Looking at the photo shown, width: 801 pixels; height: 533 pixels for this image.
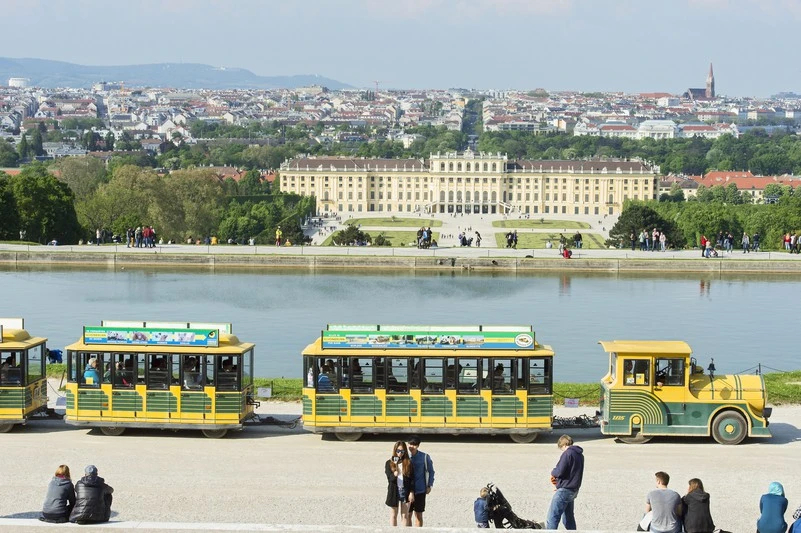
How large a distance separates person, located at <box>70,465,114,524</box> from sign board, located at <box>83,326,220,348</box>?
4.71m

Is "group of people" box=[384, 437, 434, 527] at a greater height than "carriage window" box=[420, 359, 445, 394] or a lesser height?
lesser

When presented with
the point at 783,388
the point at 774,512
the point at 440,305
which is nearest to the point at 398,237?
the point at 440,305

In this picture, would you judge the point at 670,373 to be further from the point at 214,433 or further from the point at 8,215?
the point at 8,215

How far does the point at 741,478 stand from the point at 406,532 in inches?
191

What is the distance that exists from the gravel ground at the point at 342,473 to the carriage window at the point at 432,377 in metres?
0.66

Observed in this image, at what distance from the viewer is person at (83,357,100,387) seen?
17.1 m

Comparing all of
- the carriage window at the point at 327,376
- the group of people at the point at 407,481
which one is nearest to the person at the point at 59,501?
the group of people at the point at 407,481

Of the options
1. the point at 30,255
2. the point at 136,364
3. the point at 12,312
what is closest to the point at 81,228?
the point at 30,255

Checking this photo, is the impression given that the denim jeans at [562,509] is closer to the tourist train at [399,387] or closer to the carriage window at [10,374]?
the tourist train at [399,387]

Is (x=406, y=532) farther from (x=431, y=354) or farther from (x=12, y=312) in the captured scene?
(x=12, y=312)

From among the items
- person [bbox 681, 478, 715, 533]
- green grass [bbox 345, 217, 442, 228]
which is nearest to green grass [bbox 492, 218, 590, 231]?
green grass [bbox 345, 217, 442, 228]

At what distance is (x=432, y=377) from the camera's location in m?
17.0

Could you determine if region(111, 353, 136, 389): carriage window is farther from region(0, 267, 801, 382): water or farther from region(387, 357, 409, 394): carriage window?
region(0, 267, 801, 382): water

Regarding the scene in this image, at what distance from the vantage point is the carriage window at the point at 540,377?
55.1 ft
